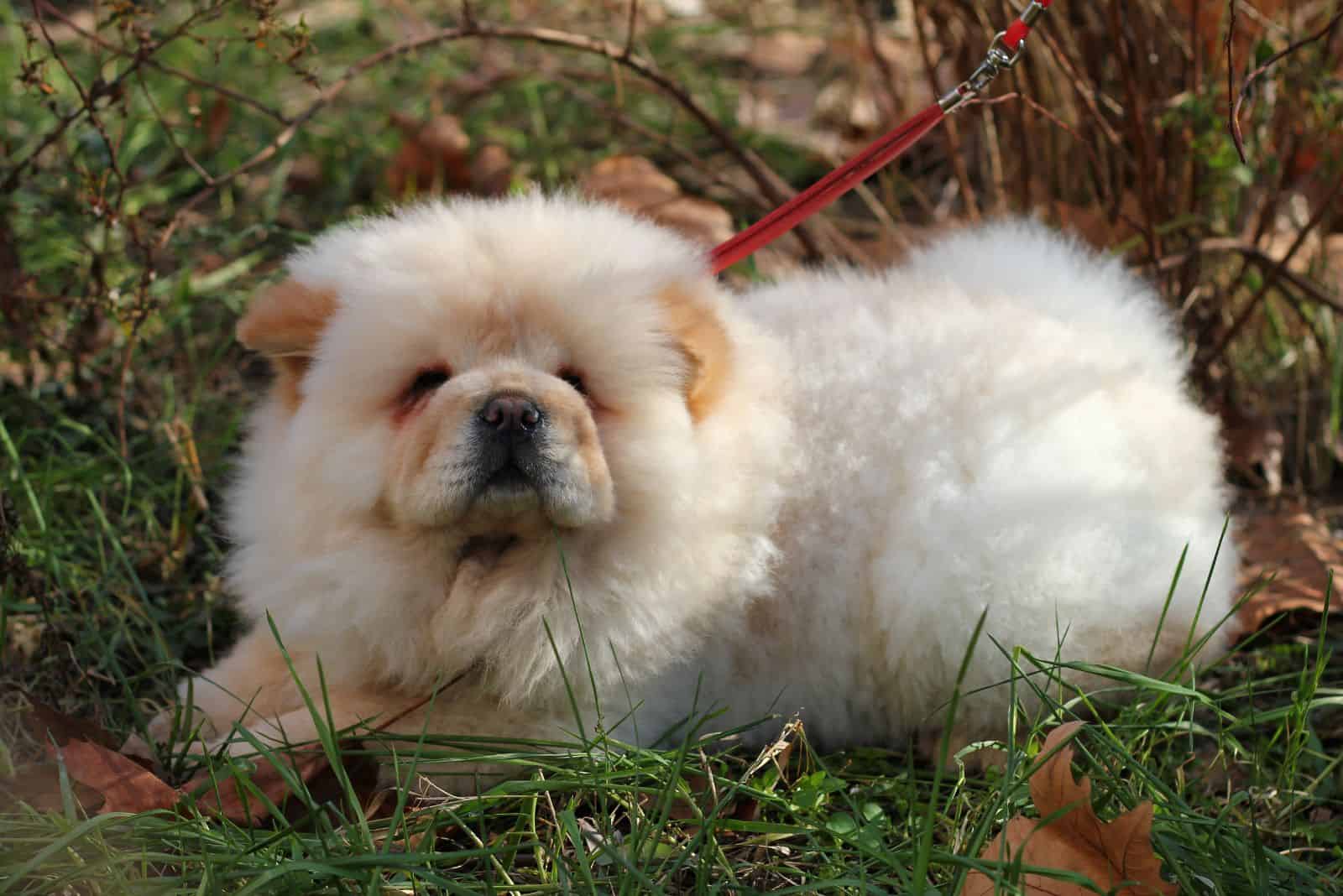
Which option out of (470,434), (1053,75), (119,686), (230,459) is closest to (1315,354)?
(1053,75)

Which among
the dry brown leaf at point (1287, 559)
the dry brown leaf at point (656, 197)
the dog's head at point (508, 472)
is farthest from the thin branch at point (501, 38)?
the dry brown leaf at point (1287, 559)

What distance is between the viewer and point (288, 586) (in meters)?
2.21

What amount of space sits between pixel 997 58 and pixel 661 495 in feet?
3.92

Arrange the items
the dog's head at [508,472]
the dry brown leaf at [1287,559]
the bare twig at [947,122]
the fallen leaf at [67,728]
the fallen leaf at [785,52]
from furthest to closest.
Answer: the fallen leaf at [785,52], the bare twig at [947,122], the dry brown leaf at [1287,559], the fallen leaf at [67,728], the dog's head at [508,472]

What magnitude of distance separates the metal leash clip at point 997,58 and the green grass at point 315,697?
88cm

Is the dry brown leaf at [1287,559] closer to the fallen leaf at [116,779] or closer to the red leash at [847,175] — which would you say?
the red leash at [847,175]

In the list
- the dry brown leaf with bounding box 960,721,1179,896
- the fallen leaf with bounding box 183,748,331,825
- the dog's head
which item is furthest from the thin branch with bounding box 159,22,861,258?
the dry brown leaf with bounding box 960,721,1179,896

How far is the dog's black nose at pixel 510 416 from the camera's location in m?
1.95

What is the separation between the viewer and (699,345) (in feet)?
7.23

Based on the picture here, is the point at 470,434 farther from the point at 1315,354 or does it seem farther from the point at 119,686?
the point at 1315,354

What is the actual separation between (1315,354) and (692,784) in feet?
9.10

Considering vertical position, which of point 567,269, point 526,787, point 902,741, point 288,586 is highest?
point 567,269

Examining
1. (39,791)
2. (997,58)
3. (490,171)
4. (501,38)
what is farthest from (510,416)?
(490,171)

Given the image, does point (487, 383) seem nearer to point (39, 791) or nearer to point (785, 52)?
point (39, 791)
